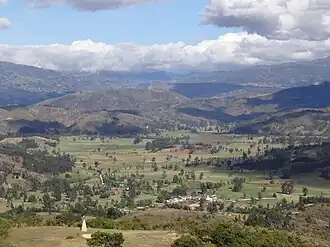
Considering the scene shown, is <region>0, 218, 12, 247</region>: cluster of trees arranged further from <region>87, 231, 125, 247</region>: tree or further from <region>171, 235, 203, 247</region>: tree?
<region>171, 235, 203, 247</region>: tree

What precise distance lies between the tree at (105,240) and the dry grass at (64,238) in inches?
56.9

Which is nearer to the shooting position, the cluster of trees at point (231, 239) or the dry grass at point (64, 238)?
the dry grass at point (64, 238)

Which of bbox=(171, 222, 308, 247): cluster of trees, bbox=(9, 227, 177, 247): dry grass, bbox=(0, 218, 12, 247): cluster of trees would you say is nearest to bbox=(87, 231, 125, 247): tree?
bbox=(9, 227, 177, 247): dry grass

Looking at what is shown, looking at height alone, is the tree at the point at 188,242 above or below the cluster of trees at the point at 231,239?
above

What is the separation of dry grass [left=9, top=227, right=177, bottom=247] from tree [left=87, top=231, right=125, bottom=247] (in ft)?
4.74

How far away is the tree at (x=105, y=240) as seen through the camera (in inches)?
3135

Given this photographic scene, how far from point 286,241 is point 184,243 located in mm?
21778

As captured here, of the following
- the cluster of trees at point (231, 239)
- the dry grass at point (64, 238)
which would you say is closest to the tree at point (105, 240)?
the dry grass at point (64, 238)

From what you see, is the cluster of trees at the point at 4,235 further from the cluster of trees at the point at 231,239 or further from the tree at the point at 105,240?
the cluster of trees at the point at 231,239

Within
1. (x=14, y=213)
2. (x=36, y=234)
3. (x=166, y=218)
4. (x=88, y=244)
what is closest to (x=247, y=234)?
(x=88, y=244)

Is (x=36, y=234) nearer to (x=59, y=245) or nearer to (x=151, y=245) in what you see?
(x=59, y=245)

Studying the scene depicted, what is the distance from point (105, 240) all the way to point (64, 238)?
8690mm

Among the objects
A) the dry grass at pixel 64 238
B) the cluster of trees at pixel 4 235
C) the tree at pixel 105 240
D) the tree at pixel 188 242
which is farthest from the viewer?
the dry grass at pixel 64 238

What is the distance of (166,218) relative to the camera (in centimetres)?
15625
